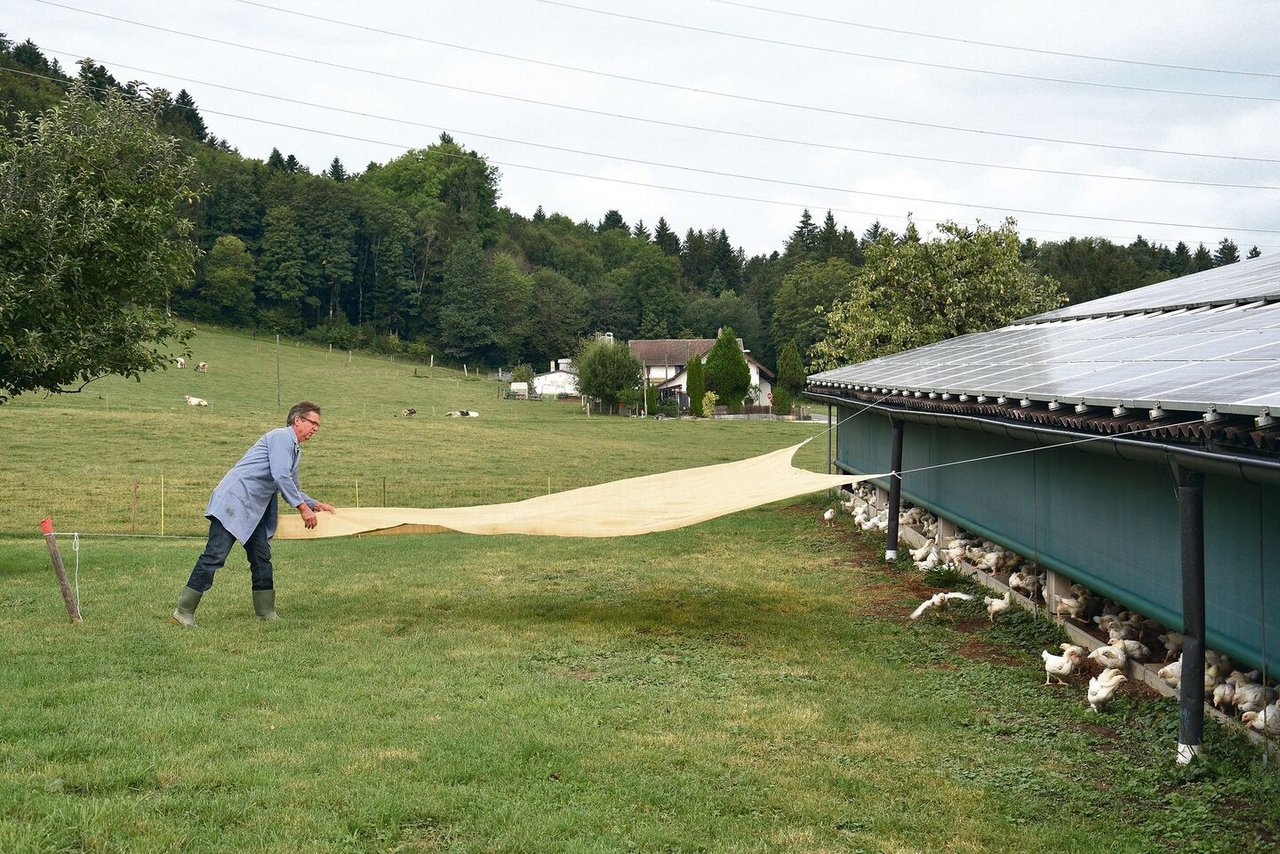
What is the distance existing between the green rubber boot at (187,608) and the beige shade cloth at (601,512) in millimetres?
1008

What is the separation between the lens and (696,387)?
2729 inches

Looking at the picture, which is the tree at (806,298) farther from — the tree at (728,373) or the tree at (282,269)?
the tree at (282,269)

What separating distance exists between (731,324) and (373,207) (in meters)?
38.0

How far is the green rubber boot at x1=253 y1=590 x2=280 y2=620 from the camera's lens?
959cm

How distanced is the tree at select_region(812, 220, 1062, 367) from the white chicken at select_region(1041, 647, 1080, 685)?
1919cm

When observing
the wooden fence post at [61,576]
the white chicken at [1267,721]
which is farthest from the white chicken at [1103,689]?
the wooden fence post at [61,576]

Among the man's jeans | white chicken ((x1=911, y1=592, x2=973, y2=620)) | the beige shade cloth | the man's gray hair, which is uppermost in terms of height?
the man's gray hair

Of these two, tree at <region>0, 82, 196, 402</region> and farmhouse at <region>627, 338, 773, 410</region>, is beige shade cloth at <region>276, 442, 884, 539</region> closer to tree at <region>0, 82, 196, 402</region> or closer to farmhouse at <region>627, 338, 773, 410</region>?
tree at <region>0, 82, 196, 402</region>

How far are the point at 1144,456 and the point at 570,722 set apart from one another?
375 centimetres

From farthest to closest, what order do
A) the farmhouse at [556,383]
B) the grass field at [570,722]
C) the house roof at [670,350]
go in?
the house roof at [670,350] → the farmhouse at [556,383] → the grass field at [570,722]

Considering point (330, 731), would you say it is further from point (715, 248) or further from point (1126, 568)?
point (715, 248)

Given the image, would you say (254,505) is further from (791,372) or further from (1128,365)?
(791,372)

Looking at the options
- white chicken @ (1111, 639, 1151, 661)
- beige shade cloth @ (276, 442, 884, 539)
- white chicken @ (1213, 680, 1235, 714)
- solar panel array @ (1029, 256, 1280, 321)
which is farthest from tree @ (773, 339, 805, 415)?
white chicken @ (1213, 680, 1235, 714)

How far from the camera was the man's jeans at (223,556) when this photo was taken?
904cm
